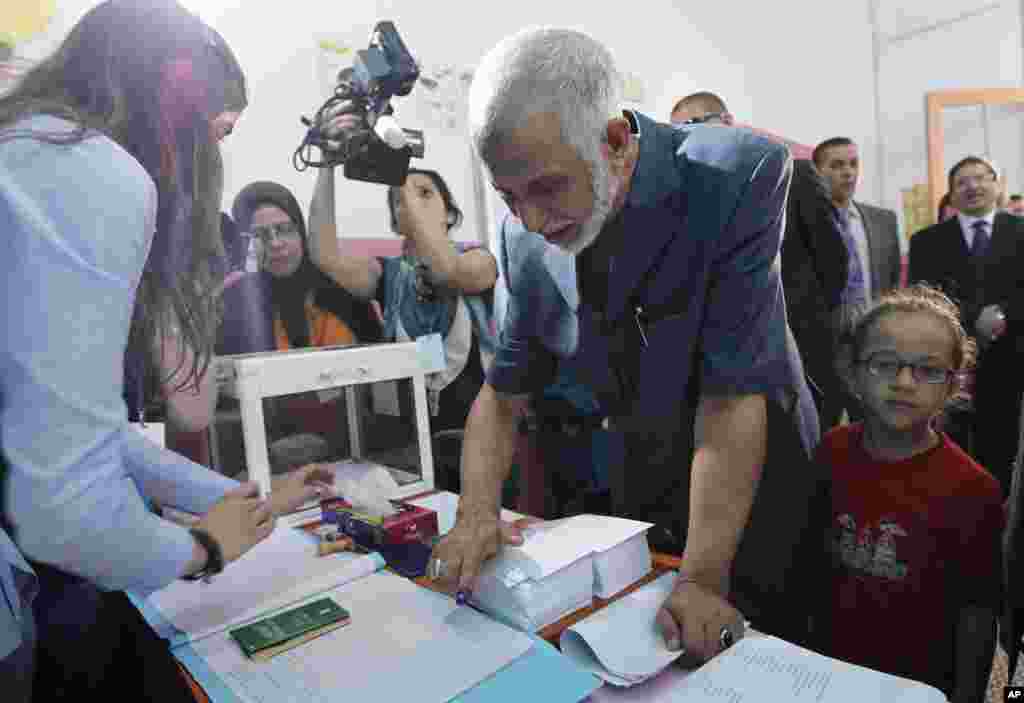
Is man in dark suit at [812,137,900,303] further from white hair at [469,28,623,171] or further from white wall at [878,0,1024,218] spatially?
white hair at [469,28,623,171]

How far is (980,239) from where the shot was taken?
2643 millimetres

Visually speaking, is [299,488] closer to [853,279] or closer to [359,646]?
[359,646]

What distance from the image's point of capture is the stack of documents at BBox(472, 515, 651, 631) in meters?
0.70

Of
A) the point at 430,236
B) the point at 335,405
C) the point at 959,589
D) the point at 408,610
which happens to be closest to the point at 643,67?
the point at 430,236

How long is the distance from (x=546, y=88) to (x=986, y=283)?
255 cm

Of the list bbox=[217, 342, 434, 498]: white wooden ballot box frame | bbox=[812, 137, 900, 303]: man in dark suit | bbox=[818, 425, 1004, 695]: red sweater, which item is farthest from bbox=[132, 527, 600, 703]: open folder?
bbox=[812, 137, 900, 303]: man in dark suit

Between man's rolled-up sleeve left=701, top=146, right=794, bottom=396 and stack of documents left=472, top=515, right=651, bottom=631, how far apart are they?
0.21 meters

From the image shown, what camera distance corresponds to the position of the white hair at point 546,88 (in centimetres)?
71

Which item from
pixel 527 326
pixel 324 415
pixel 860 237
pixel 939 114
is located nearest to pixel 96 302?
pixel 527 326

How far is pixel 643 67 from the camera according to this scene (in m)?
2.85

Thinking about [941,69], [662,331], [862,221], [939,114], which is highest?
[941,69]

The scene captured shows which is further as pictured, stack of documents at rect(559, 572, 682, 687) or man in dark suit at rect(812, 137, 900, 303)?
man in dark suit at rect(812, 137, 900, 303)

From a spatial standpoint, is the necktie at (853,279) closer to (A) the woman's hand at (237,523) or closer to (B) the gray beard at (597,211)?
(B) the gray beard at (597,211)

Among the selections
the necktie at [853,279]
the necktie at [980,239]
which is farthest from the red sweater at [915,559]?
the necktie at [980,239]
